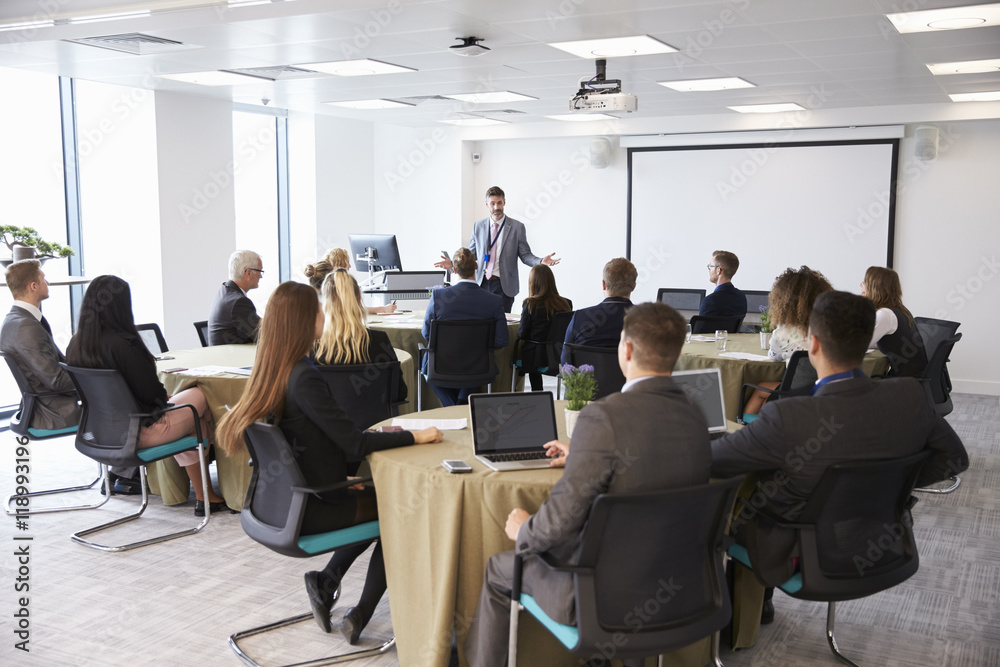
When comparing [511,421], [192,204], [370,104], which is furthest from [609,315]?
[192,204]

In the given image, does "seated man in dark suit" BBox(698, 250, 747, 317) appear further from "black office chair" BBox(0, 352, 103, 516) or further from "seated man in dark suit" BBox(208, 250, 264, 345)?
"black office chair" BBox(0, 352, 103, 516)

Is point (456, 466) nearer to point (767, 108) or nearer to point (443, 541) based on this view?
point (443, 541)

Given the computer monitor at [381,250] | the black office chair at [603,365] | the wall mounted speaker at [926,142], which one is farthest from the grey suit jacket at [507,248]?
the wall mounted speaker at [926,142]

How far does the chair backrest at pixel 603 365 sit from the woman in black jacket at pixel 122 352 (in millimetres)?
2311

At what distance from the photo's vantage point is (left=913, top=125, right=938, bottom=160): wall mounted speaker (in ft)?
28.2

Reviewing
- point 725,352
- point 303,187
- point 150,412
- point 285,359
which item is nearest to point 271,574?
point 150,412

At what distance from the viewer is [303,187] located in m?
10.4

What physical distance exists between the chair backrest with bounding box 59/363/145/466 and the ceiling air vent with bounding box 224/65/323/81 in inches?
133

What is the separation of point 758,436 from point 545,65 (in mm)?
4500

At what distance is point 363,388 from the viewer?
4500 mm

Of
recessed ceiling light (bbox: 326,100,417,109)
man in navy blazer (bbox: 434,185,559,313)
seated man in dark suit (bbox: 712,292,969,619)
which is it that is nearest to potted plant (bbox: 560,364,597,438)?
seated man in dark suit (bbox: 712,292,969,619)

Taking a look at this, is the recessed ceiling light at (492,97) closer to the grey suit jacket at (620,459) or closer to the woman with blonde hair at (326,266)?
the woman with blonde hair at (326,266)

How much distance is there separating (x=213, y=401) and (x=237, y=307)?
1195 millimetres

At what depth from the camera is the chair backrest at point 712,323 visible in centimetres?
649
